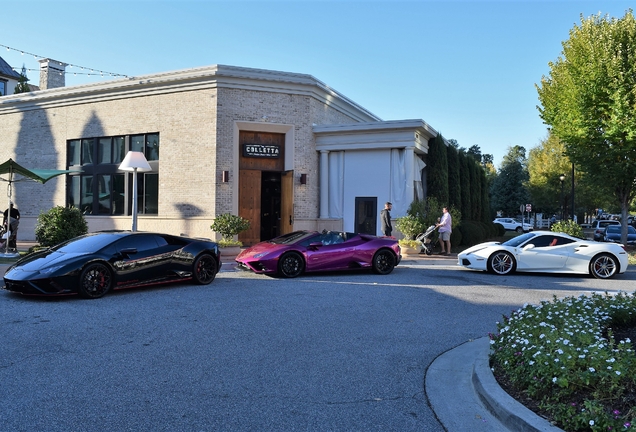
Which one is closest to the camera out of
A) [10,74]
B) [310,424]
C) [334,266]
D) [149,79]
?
[310,424]

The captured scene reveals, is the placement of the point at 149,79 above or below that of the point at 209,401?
above

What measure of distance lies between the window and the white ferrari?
1354 centimetres

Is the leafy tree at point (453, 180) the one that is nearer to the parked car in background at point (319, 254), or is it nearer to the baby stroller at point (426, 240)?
the baby stroller at point (426, 240)

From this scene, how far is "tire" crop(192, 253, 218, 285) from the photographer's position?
35.8 feet

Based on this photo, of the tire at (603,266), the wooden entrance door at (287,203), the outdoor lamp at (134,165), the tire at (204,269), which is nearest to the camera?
the tire at (204,269)

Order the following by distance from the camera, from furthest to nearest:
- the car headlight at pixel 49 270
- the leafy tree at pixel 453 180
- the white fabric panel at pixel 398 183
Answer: the leafy tree at pixel 453 180 < the white fabric panel at pixel 398 183 < the car headlight at pixel 49 270

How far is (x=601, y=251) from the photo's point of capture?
13477 mm

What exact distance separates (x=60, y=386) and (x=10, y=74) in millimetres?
53726

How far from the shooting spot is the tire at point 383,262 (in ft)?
43.3

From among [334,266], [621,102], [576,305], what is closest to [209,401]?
[576,305]

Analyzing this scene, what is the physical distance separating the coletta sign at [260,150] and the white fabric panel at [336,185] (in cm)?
241

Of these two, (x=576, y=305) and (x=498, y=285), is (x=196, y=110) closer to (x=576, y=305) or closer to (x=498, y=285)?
(x=498, y=285)

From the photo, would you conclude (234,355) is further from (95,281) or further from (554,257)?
(554,257)

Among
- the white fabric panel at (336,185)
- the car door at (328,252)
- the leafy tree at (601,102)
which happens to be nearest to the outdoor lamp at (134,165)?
the white fabric panel at (336,185)
